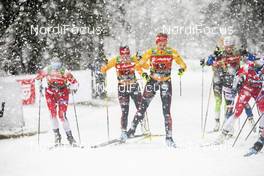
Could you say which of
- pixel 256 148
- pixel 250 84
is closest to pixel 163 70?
pixel 250 84

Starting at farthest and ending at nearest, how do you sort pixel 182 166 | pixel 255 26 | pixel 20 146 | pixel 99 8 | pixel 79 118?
pixel 255 26, pixel 99 8, pixel 79 118, pixel 20 146, pixel 182 166

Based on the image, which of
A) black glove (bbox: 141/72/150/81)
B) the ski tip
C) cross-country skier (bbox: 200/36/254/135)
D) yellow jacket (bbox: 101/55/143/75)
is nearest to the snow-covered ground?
the ski tip

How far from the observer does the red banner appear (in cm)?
1343

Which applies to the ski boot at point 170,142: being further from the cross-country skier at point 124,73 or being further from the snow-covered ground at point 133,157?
the cross-country skier at point 124,73

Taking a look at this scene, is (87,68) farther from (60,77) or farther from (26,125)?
(60,77)

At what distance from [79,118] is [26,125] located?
1749 mm

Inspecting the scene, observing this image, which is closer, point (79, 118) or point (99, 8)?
point (79, 118)

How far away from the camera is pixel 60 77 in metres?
8.41

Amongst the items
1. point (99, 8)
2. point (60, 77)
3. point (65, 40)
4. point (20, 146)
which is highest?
point (99, 8)

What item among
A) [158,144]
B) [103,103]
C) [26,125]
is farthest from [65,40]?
[158,144]

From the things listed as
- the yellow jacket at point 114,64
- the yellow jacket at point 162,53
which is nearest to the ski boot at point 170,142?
the yellow jacket at point 162,53

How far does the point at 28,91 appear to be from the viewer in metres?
13.6

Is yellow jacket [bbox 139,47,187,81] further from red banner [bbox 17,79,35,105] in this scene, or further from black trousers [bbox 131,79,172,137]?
red banner [bbox 17,79,35,105]

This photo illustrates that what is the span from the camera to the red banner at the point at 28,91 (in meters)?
13.4
